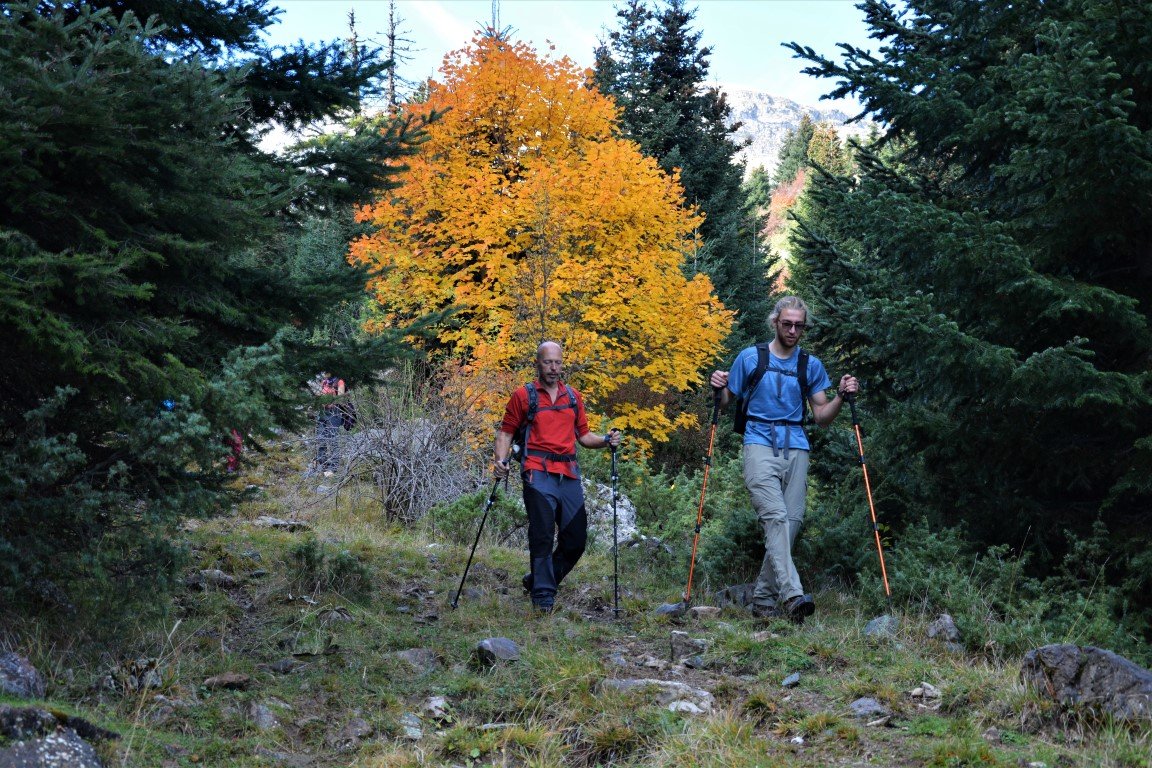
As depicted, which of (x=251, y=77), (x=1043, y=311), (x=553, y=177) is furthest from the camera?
(x=553, y=177)

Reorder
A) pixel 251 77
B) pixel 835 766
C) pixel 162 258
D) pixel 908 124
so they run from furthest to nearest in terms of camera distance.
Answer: pixel 908 124 < pixel 251 77 < pixel 162 258 < pixel 835 766

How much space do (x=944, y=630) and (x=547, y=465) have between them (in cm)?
299

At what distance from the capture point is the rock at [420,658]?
5.77 metres

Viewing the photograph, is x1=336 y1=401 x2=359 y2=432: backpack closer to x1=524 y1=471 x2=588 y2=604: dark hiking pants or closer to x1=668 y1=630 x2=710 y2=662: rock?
x1=524 y1=471 x2=588 y2=604: dark hiking pants

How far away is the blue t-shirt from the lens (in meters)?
7.03

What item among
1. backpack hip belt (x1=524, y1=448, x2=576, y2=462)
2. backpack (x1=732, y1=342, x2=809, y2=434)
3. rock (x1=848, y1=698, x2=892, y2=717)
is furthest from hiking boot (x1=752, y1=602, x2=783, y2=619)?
rock (x1=848, y1=698, x2=892, y2=717)

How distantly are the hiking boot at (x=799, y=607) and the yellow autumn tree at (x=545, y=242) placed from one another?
857cm

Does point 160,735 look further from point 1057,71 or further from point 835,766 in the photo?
point 1057,71

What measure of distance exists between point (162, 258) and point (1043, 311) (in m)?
5.51

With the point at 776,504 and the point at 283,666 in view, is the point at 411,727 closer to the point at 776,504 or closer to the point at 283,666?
the point at 283,666

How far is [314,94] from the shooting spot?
7691 millimetres

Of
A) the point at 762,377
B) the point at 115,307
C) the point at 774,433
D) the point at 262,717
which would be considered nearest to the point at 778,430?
the point at 774,433

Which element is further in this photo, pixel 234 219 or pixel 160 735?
pixel 234 219

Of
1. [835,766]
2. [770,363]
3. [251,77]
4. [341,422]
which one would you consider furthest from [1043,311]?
[341,422]
